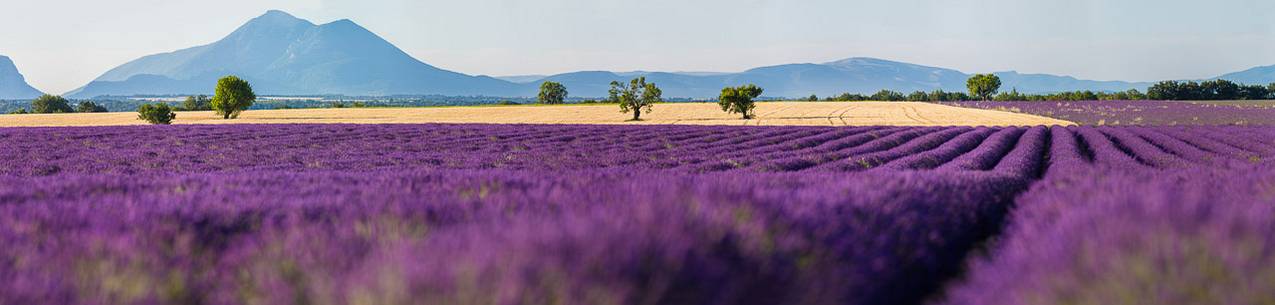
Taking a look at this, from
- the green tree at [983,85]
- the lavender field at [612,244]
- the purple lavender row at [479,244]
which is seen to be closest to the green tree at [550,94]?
the green tree at [983,85]

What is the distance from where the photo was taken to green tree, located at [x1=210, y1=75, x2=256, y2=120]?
75.2 meters

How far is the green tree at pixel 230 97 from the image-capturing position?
247 feet

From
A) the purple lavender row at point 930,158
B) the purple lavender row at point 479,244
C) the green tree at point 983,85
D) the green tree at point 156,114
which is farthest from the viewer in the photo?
the green tree at point 983,85

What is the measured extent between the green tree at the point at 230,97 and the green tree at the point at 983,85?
11721cm

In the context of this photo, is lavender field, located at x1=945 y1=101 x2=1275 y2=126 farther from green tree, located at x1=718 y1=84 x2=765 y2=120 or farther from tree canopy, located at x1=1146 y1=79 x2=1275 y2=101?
tree canopy, located at x1=1146 y1=79 x2=1275 y2=101

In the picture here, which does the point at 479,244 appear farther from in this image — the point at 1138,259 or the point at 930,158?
the point at 930,158

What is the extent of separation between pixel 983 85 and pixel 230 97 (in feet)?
394

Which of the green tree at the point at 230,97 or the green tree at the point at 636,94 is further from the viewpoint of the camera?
the green tree at the point at 230,97

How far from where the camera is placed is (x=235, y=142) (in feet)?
80.2

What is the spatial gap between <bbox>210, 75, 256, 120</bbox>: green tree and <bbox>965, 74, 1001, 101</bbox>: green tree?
11721 centimetres

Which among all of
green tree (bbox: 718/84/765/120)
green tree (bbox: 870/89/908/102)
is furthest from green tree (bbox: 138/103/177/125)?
green tree (bbox: 870/89/908/102)

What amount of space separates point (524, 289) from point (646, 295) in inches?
14.3

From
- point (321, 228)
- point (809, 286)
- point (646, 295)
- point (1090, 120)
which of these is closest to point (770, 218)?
point (809, 286)

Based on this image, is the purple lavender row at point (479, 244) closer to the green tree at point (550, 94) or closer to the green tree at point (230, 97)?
the green tree at point (230, 97)
